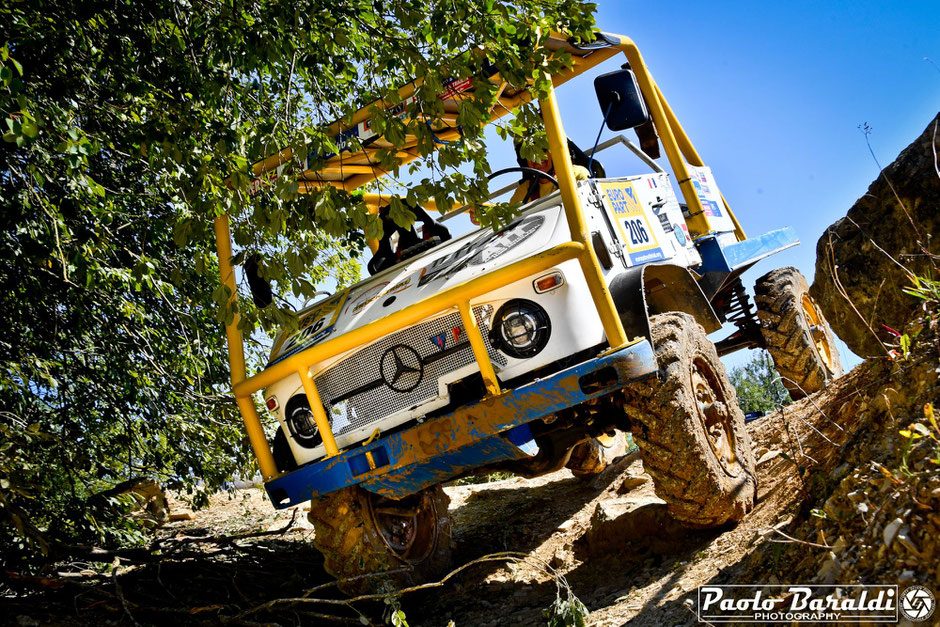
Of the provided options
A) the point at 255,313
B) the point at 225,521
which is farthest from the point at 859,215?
the point at 225,521

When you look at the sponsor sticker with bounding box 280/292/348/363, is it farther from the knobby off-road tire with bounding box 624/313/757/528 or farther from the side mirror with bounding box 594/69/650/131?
the side mirror with bounding box 594/69/650/131

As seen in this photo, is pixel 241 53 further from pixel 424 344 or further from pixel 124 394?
pixel 124 394

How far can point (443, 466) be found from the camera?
3861mm

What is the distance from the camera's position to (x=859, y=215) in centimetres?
410

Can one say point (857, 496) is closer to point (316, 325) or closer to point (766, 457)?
point (766, 457)

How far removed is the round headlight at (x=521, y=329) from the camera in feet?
12.3

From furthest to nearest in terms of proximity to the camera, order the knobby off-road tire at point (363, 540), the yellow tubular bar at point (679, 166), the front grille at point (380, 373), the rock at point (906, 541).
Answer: the yellow tubular bar at point (679, 166)
the knobby off-road tire at point (363, 540)
the front grille at point (380, 373)
the rock at point (906, 541)

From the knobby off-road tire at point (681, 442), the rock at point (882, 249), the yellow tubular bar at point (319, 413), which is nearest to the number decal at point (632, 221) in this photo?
the knobby off-road tire at point (681, 442)

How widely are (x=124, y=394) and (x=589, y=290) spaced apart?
12.9 ft

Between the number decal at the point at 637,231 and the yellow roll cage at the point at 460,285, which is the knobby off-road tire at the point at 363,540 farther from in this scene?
the number decal at the point at 637,231

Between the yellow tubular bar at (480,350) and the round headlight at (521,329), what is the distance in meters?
0.19

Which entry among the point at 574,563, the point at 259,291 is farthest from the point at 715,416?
the point at 259,291

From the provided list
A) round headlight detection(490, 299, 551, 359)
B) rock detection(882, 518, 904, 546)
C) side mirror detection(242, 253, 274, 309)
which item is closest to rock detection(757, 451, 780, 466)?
round headlight detection(490, 299, 551, 359)

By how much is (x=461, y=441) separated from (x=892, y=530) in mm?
1927
